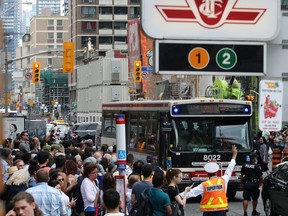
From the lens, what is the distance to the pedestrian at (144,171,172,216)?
8906mm

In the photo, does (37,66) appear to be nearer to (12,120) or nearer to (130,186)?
(12,120)

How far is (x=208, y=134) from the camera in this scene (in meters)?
19.2

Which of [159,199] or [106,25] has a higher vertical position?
[106,25]

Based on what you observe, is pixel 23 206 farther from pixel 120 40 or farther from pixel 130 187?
pixel 120 40

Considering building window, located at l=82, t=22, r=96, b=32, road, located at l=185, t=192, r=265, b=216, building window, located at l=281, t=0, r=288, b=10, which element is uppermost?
building window, located at l=82, t=22, r=96, b=32

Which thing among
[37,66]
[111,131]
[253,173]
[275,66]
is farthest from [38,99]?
[275,66]

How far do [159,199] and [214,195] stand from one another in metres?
2.03

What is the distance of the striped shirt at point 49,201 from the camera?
26.5ft

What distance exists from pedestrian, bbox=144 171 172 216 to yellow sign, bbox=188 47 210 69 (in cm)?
453

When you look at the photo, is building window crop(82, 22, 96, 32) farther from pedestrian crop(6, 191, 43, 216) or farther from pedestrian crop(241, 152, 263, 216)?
pedestrian crop(6, 191, 43, 216)

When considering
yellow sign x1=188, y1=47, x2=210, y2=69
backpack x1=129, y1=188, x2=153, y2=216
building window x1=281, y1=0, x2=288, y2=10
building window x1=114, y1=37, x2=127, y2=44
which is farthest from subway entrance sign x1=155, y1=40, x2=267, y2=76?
building window x1=114, y1=37, x2=127, y2=44

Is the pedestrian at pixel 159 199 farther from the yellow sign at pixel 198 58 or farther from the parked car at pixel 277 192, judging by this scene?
the parked car at pixel 277 192

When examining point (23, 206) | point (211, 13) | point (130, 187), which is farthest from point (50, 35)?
point (211, 13)

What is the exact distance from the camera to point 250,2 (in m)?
4.29
